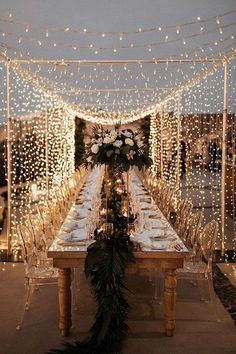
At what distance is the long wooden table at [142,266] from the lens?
3.85 meters

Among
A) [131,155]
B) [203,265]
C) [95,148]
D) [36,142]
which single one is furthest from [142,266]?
[36,142]

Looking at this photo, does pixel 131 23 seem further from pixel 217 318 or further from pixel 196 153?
pixel 196 153

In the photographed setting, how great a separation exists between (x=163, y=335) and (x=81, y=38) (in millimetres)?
3946

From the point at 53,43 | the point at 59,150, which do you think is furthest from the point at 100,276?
the point at 59,150

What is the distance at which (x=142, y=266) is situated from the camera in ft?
12.8

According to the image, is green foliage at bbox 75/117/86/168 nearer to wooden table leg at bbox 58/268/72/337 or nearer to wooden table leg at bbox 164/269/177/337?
wooden table leg at bbox 58/268/72/337

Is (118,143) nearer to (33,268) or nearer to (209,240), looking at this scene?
(209,240)

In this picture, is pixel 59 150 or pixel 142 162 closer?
pixel 142 162

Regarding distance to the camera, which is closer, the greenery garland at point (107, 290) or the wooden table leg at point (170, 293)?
the greenery garland at point (107, 290)

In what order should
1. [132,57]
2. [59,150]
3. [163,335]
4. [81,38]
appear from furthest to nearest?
[59,150], [132,57], [81,38], [163,335]

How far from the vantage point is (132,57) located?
7645 millimetres

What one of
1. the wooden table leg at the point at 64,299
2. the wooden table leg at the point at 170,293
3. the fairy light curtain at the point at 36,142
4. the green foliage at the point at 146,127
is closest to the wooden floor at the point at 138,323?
the wooden table leg at the point at 64,299

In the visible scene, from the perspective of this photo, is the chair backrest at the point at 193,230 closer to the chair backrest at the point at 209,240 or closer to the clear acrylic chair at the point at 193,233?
the clear acrylic chair at the point at 193,233

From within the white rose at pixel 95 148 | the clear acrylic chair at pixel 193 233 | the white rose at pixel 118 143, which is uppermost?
the white rose at pixel 118 143
